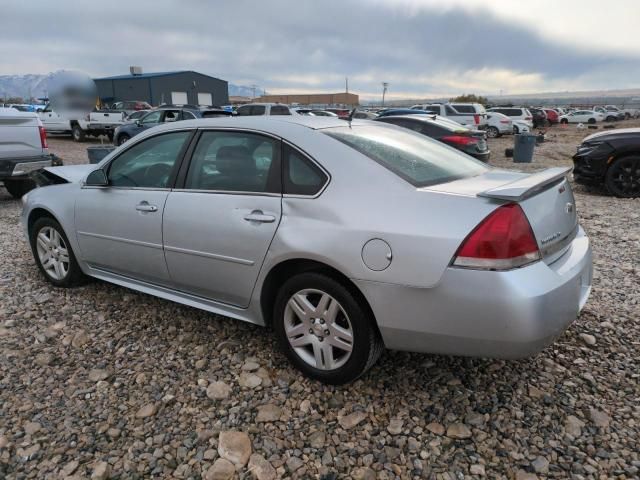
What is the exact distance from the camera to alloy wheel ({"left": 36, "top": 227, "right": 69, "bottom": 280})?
13.6 feet

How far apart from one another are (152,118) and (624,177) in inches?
546

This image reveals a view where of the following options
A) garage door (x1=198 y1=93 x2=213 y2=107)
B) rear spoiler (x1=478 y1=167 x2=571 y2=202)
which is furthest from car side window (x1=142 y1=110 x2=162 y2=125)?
garage door (x1=198 y1=93 x2=213 y2=107)

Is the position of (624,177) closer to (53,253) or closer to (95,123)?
(53,253)

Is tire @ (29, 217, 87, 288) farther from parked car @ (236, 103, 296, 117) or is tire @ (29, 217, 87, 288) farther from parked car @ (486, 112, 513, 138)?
parked car @ (486, 112, 513, 138)

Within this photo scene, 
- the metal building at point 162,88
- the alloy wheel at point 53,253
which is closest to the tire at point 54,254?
the alloy wheel at point 53,253

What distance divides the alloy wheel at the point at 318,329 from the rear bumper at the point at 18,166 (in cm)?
637

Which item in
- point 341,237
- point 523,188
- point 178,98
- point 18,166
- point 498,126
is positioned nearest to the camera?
point 523,188

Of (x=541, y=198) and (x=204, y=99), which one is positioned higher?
(x=204, y=99)

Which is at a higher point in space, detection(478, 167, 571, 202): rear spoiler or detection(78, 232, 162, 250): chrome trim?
detection(478, 167, 571, 202): rear spoiler

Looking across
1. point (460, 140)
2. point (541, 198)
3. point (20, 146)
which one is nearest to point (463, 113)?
point (460, 140)

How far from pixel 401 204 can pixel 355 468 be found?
125 centimetres

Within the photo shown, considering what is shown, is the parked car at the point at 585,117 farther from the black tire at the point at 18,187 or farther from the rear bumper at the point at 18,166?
the rear bumper at the point at 18,166

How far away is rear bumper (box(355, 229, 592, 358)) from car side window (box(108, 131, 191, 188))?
1718mm

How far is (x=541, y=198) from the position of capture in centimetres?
245
